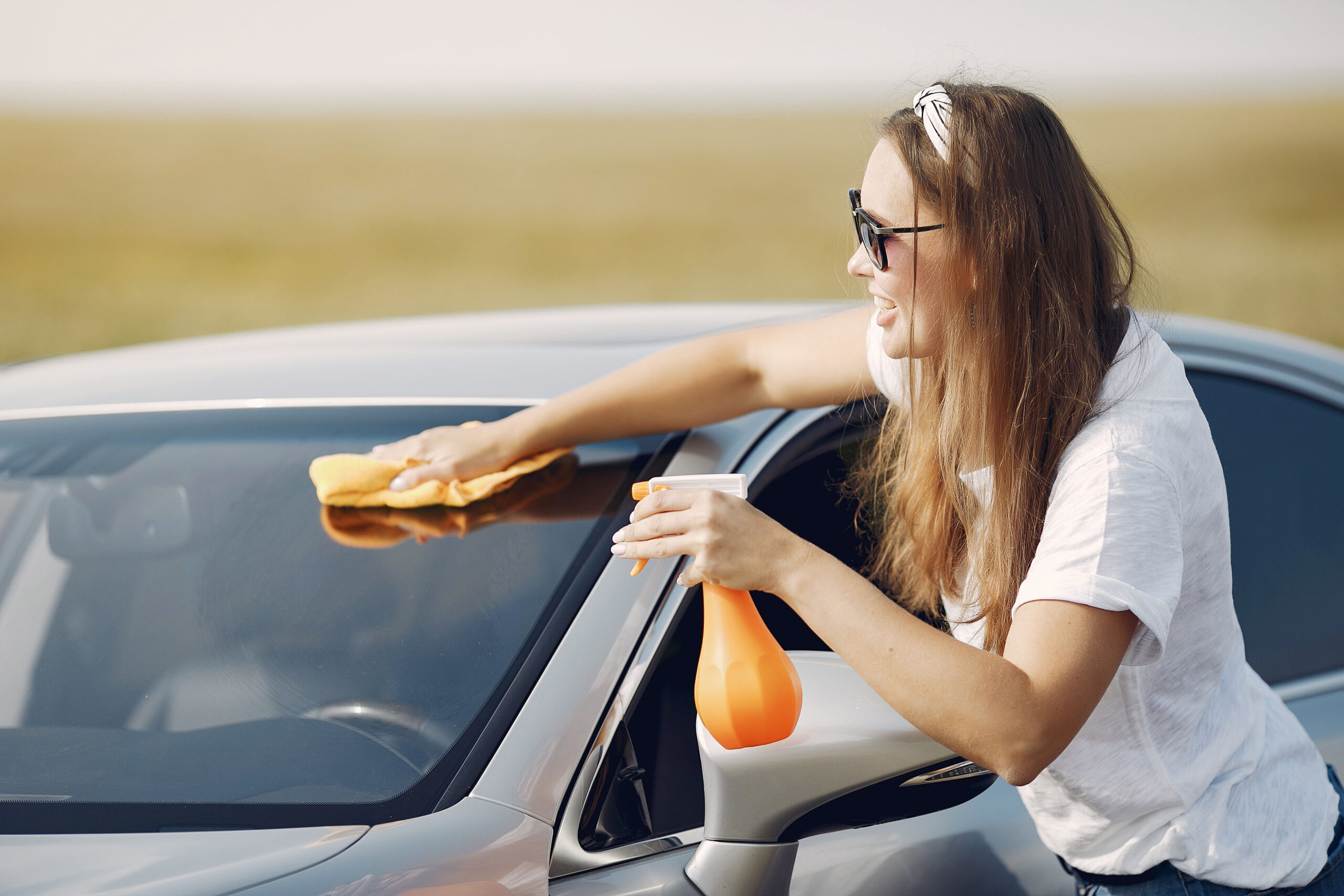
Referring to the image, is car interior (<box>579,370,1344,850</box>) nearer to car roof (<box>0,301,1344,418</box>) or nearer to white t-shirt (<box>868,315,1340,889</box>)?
car roof (<box>0,301,1344,418</box>)

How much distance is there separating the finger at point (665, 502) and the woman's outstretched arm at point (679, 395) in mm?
444

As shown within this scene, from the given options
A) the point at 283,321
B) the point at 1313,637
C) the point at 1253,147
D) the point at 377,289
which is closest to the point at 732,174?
the point at 1253,147

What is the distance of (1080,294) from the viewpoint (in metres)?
1.21

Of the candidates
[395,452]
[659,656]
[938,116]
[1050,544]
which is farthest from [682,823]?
[938,116]

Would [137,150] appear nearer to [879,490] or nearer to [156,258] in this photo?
Answer: [156,258]

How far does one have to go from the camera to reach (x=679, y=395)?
5.24 feet

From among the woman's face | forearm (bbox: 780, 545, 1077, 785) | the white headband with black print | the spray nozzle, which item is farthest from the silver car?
the white headband with black print

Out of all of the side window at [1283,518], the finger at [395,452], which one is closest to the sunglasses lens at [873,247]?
the finger at [395,452]

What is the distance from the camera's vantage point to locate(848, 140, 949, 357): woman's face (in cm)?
119

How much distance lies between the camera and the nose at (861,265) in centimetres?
125

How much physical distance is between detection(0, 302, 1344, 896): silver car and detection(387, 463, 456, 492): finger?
0.05m

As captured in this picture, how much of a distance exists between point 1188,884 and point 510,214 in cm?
3703

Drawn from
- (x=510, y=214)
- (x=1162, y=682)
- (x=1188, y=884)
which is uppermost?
(x=1162, y=682)

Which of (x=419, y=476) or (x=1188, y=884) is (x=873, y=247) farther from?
(x=1188, y=884)
